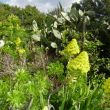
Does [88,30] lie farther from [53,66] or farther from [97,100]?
[53,66]

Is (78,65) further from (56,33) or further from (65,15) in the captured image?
(65,15)

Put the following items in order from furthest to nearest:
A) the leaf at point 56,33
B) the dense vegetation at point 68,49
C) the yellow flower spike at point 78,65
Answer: the leaf at point 56,33
the dense vegetation at point 68,49
the yellow flower spike at point 78,65

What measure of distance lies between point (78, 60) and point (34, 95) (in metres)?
0.59

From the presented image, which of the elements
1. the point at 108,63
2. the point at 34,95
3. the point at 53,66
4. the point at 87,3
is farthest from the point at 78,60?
the point at 87,3

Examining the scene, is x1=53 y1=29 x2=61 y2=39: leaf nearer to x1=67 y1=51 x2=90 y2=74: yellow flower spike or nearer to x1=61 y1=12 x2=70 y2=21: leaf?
x1=61 y1=12 x2=70 y2=21: leaf

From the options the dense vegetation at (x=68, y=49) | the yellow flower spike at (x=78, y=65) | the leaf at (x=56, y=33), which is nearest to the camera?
the yellow flower spike at (x=78, y=65)

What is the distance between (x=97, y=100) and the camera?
19.2 ft

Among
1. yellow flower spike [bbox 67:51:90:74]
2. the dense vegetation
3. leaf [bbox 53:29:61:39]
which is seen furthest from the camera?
leaf [bbox 53:29:61:39]

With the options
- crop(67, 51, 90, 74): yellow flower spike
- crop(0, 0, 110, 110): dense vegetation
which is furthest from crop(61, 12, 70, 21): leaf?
crop(67, 51, 90, 74): yellow flower spike

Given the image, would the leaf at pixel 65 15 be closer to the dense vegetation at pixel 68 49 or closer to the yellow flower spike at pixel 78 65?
the dense vegetation at pixel 68 49

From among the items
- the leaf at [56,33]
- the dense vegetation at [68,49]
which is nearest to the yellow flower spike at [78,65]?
the dense vegetation at [68,49]

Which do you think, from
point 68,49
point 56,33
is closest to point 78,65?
point 68,49

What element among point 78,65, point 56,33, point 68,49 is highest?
point 56,33

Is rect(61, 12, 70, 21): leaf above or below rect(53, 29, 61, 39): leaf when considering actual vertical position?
above
